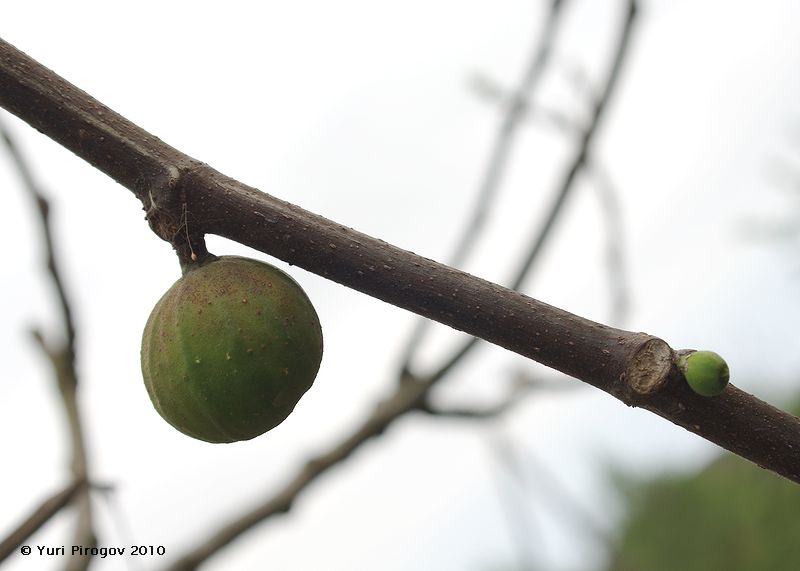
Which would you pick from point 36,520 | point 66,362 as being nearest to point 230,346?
point 36,520

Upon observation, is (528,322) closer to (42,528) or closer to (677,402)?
(677,402)

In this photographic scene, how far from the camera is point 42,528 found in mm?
1518

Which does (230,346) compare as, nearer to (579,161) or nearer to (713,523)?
(579,161)

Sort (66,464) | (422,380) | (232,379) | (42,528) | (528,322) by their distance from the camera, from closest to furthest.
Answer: (528,322)
(232,379)
(42,528)
(66,464)
(422,380)

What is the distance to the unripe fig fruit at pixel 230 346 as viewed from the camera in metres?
1.35

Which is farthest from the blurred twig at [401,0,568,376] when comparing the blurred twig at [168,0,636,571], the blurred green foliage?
the blurred green foliage

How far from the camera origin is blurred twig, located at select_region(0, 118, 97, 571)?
82.5 inches

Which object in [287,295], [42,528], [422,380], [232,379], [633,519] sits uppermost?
[287,295]

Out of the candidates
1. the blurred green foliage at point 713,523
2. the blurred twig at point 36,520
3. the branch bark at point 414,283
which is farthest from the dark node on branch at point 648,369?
the blurred green foliage at point 713,523

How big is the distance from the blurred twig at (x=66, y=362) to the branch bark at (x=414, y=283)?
1.01 m

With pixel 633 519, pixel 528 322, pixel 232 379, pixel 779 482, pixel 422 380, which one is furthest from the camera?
pixel 633 519

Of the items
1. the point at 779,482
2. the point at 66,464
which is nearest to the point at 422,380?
the point at 66,464

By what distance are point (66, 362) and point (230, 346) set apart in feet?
3.49

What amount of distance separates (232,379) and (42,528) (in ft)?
1.62
